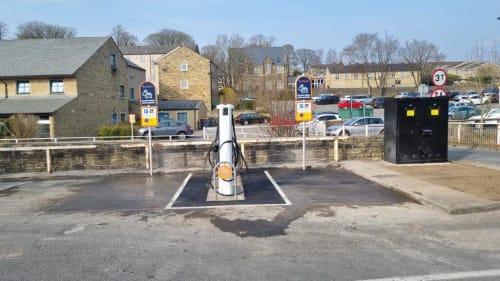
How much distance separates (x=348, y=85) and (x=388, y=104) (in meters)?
81.1

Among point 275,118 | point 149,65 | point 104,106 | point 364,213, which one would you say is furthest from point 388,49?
point 364,213

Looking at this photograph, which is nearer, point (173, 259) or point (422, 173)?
point (173, 259)

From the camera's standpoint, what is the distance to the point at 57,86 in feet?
110

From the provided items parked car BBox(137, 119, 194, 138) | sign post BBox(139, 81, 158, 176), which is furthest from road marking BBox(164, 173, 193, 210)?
parked car BBox(137, 119, 194, 138)

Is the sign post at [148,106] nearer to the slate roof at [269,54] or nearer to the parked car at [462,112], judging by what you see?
the parked car at [462,112]

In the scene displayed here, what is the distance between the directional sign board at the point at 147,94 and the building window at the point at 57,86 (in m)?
25.1

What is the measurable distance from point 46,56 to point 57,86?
4259mm

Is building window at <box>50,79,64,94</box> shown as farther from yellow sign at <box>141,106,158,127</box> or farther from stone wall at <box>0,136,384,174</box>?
yellow sign at <box>141,106,158,127</box>

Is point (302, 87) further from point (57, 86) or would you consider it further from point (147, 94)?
point (57, 86)

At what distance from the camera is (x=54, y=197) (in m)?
9.70

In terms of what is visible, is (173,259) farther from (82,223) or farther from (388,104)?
(388,104)

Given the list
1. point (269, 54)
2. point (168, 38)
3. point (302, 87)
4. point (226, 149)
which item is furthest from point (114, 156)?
point (168, 38)

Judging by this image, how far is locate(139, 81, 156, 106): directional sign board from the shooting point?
12336mm

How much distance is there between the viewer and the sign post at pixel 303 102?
12.9 meters
